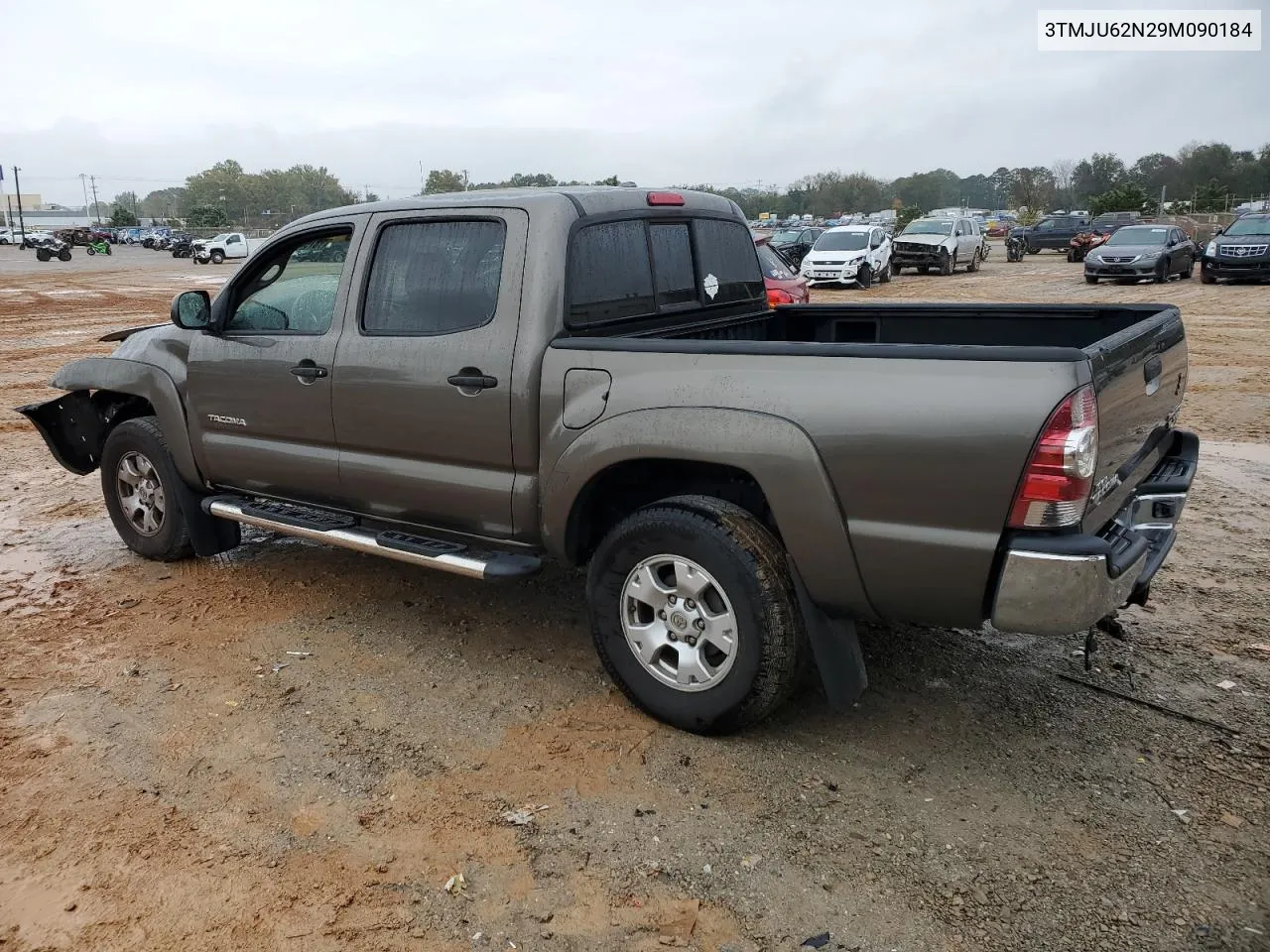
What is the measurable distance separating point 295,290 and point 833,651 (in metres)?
2.98

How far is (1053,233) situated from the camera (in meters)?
40.0

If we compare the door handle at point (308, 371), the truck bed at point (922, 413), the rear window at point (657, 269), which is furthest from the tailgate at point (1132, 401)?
the door handle at point (308, 371)

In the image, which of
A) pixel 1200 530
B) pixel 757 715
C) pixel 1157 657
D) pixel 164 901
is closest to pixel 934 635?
pixel 1157 657

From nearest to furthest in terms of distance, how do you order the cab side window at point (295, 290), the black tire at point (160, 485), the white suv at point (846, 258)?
the cab side window at point (295, 290), the black tire at point (160, 485), the white suv at point (846, 258)

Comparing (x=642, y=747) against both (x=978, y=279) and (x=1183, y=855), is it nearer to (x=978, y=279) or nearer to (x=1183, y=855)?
(x=1183, y=855)

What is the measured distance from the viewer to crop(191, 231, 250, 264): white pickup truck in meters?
44.3

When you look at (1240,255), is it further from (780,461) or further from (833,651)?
(780,461)

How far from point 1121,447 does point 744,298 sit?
85.3 inches

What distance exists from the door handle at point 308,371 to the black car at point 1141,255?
22.8 meters

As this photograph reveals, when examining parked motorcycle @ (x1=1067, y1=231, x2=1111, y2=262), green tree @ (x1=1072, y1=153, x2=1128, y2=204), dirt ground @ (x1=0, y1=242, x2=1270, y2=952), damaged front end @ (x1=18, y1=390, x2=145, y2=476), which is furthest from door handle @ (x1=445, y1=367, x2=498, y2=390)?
green tree @ (x1=1072, y1=153, x2=1128, y2=204)

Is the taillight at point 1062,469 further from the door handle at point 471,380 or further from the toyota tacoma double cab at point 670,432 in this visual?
the door handle at point 471,380

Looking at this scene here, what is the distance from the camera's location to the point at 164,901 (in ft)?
9.54

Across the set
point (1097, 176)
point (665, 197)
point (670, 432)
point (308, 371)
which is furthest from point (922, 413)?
point (1097, 176)

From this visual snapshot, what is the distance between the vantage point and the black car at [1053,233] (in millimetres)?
39750
